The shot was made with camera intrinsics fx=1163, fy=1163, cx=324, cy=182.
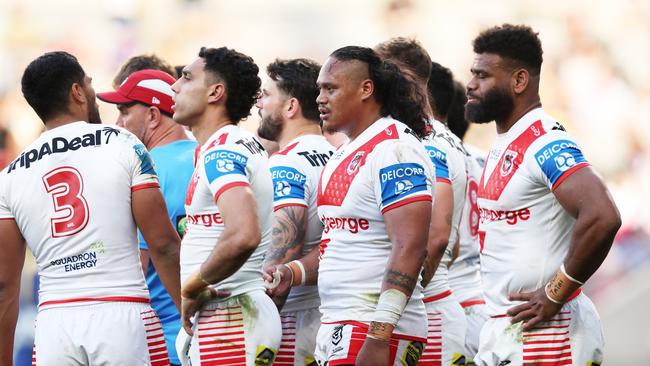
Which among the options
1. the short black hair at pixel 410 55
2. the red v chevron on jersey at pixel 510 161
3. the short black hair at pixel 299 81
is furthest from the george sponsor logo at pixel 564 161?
the short black hair at pixel 299 81

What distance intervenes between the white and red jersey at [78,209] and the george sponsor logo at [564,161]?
216cm

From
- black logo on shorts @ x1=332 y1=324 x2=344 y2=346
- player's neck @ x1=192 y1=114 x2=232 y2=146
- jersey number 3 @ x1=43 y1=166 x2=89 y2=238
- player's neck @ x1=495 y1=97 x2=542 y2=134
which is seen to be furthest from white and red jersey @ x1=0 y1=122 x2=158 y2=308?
player's neck @ x1=495 y1=97 x2=542 y2=134

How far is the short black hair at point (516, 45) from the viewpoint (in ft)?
21.0

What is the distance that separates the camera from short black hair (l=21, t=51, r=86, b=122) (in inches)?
249

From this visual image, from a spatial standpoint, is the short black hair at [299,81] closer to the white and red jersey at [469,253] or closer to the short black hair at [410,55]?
the short black hair at [410,55]

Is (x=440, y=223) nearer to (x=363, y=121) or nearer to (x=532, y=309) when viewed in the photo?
(x=363, y=121)

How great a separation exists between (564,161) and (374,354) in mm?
1344

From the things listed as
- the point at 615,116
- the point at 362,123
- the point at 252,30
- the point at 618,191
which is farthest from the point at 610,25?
the point at 362,123

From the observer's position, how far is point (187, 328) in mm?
6164

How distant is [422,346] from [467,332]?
6.16 feet

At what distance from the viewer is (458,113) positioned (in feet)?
29.6

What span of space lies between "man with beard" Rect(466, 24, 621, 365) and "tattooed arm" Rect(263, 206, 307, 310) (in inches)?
46.3

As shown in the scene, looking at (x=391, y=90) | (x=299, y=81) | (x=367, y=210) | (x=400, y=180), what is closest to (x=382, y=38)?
(x=299, y=81)

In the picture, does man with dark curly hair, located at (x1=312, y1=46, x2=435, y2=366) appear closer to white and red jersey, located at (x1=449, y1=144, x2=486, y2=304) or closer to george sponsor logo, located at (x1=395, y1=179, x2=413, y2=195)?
george sponsor logo, located at (x1=395, y1=179, x2=413, y2=195)
